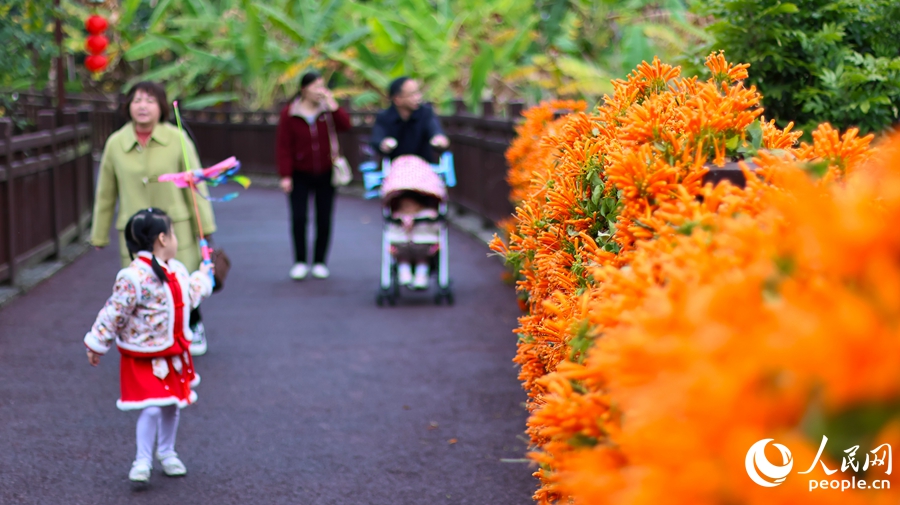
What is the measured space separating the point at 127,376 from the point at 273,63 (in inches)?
706

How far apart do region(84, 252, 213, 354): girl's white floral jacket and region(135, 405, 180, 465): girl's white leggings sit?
32cm

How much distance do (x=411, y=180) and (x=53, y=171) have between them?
407cm

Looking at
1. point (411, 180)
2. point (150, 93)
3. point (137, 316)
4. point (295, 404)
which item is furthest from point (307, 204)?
point (137, 316)

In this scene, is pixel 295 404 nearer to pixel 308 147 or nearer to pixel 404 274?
pixel 404 274

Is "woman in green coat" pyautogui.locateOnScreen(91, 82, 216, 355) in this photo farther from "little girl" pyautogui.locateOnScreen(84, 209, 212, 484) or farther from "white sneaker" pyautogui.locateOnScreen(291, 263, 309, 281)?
"white sneaker" pyautogui.locateOnScreen(291, 263, 309, 281)

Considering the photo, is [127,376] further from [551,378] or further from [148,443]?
[551,378]

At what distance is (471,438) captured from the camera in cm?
546

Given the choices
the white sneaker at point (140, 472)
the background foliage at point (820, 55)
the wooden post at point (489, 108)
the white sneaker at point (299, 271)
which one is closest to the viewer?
the white sneaker at point (140, 472)

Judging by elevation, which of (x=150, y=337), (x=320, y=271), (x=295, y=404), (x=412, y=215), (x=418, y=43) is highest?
(x=418, y=43)

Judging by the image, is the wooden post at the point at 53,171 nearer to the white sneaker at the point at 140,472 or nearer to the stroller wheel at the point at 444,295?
the stroller wheel at the point at 444,295

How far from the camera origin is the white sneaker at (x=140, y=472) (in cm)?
464

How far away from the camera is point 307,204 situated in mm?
10180

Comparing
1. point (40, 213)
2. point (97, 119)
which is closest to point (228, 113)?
point (97, 119)

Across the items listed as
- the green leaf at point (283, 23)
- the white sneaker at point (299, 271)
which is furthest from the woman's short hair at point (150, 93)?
the green leaf at point (283, 23)
